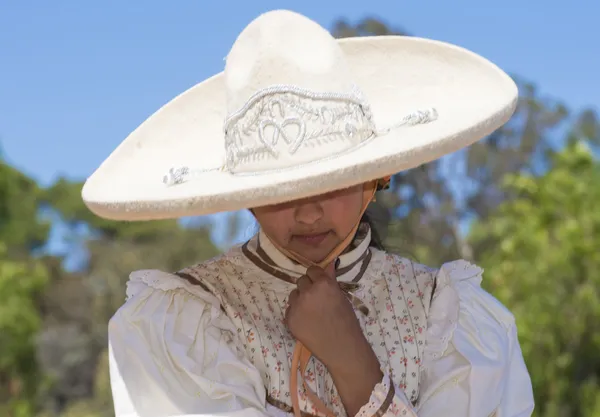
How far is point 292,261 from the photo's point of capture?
187 centimetres

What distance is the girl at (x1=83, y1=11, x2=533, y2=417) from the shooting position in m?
1.60

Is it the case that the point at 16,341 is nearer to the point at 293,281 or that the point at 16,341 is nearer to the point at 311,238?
the point at 293,281

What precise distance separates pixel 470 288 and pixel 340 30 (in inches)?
458

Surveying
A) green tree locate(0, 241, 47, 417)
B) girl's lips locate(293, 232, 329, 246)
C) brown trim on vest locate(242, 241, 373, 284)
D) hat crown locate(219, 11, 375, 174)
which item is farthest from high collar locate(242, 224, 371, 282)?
green tree locate(0, 241, 47, 417)

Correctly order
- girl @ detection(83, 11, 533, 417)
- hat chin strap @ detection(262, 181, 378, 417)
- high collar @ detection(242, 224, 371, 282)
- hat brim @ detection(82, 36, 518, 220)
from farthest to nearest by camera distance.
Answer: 1. high collar @ detection(242, 224, 371, 282)
2. hat chin strap @ detection(262, 181, 378, 417)
3. girl @ detection(83, 11, 533, 417)
4. hat brim @ detection(82, 36, 518, 220)

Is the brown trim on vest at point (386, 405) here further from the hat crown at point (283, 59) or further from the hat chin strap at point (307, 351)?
the hat crown at point (283, 59)

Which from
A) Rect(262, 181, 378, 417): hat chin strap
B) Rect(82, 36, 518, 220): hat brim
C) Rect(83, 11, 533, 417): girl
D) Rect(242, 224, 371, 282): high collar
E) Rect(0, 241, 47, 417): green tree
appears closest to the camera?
Rect(82, 36, 518, 220): hat brim

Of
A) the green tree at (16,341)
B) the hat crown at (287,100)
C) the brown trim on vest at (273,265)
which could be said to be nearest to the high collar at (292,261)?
the brown trim on vest at (273,265)

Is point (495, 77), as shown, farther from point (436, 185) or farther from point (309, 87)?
point (436, 185)

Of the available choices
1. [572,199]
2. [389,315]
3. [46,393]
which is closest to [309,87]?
[389,315]

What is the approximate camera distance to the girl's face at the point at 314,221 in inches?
66.2

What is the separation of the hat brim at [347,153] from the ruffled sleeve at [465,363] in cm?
38

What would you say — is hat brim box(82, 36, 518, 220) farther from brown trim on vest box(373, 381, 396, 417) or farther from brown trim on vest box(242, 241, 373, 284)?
brown trim on vest box(373, 381, 396, 417)

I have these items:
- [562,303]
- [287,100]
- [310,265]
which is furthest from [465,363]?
[562,303]
